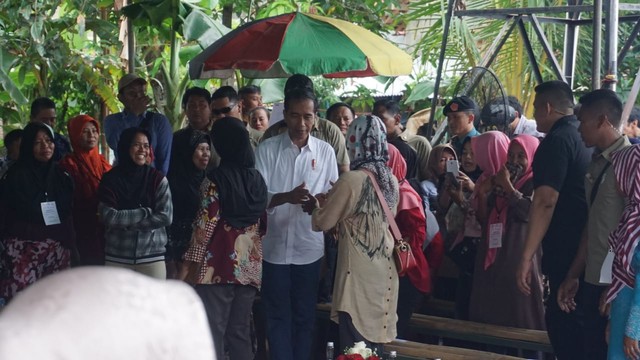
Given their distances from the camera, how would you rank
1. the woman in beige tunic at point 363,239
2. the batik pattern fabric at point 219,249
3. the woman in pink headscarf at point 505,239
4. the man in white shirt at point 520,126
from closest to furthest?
the woman in beige tunic at point 363,239 → the batik pattern fabric at point 219,249 → the woman in pink headscarf at point 505,239 → the man in white shirt at point 520,126

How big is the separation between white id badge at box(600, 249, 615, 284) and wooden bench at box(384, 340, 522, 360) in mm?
983

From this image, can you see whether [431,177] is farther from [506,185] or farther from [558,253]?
[558,253]

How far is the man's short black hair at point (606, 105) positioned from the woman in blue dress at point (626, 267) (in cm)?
26

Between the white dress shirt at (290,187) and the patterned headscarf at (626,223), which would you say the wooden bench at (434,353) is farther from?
the patterned headscarf at (626,223)

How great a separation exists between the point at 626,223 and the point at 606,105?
66cm

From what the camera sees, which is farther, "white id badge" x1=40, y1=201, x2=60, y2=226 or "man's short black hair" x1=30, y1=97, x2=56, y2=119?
"man's short black hair" x1=30, y1=97, x2=56, y2=119

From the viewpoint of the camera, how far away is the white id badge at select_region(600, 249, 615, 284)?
4.63 metres

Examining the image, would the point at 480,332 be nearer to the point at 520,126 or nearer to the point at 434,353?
the point at 434,353

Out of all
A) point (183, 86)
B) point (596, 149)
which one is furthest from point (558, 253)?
point (183, 86)

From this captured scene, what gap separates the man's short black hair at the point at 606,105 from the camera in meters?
4.71

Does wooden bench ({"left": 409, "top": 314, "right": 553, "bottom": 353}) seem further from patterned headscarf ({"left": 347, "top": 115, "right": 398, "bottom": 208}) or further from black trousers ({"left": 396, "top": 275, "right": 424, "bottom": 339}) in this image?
patterned headscarf ({"left": 347, "top": 115, "right": 398, "bottom": 208})

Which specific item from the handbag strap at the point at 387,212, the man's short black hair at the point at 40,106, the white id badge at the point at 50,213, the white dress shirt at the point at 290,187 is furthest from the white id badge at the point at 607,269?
the man's short black hair at the point at 40,106

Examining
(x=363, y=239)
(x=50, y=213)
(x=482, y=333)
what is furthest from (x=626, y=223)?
(x=50, y=213)

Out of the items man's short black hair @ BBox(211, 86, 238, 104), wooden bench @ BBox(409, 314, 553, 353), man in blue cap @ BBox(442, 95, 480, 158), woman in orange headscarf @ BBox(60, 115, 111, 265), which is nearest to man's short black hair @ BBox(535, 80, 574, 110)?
wooden bench @ BBox(409, 314, 553, 353)
